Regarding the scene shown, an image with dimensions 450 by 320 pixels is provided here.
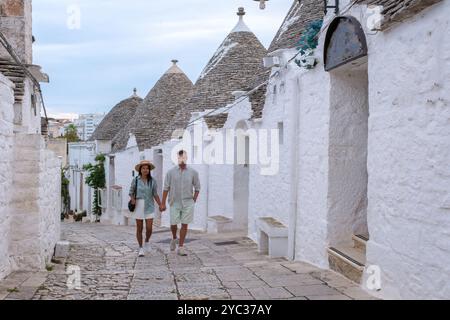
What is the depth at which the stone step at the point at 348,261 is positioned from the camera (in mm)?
5312

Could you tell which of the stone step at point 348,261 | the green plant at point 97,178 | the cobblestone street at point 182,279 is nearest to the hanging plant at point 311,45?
the stone step at point 348,261

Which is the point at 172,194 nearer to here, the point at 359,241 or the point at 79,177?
the point at 359,241

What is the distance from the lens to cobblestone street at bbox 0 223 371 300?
16.6 feet

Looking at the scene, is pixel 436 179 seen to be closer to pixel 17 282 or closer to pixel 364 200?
pixel 364 200

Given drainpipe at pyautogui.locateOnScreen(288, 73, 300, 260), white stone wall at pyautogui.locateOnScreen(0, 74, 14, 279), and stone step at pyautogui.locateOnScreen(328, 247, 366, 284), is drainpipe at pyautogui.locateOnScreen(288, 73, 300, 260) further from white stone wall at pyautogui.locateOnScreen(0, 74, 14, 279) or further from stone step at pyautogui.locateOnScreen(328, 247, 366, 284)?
white stone wall at pyautogui.locateOnScreen(0, 74, 14, 279)

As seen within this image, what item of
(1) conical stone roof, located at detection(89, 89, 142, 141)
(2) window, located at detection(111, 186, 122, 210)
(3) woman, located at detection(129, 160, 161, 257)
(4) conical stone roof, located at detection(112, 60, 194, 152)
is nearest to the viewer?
(3) woman, located at detection(129, 160, 161, 257)

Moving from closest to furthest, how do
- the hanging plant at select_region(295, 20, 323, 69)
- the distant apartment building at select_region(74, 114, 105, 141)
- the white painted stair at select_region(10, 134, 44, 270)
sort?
the white painted stair at select_region(10, 134, 44, 270)
the hanging plant at select_region(295, 20, 323, 69)
the distant apartment building at select_region(74, 114, 105, 141)

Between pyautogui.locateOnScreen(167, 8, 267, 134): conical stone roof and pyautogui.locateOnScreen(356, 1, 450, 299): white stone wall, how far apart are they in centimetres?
1011

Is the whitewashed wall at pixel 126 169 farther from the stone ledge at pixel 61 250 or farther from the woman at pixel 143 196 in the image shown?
the stone ledge at pixel 61 250

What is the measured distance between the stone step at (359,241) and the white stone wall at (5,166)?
384 cm


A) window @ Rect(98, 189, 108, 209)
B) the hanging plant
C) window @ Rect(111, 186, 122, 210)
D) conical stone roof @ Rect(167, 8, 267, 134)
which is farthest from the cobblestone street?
window @ Rect(98, 189, 108, 209)
